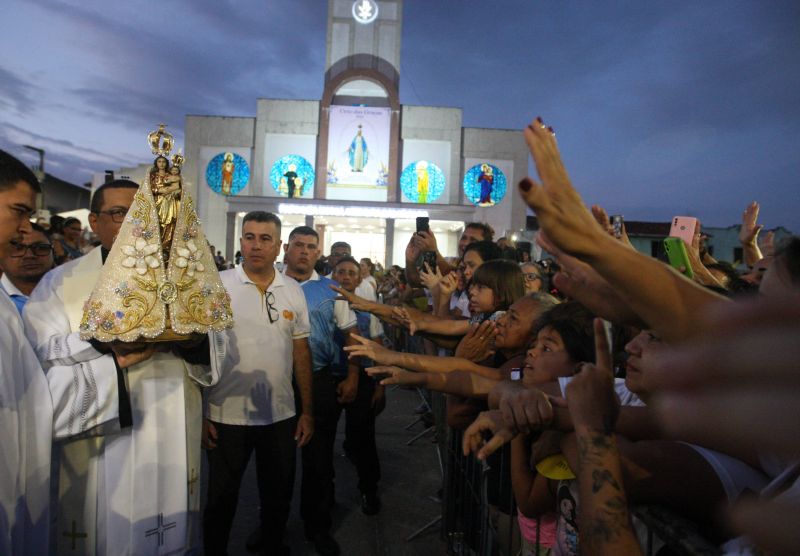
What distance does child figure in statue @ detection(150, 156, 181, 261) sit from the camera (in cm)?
230

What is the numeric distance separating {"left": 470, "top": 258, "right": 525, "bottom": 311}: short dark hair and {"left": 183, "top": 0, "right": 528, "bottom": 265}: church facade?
2225 cm

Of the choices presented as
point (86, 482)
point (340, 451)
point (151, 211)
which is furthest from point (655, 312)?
point (340, 451)

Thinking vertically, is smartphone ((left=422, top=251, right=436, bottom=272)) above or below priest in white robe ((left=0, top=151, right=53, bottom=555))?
above

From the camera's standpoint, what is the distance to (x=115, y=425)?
2.29m

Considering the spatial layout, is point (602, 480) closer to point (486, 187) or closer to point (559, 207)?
point (559, 207)

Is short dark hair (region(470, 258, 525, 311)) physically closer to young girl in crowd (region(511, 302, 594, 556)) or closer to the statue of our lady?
young girl in crowd (region(511, 302, 594, 556))

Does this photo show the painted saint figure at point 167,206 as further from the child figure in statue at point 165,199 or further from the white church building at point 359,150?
the white church building at point 359,150

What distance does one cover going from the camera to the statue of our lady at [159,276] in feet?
6.90

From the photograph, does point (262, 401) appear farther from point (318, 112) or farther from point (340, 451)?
point (318, 112)

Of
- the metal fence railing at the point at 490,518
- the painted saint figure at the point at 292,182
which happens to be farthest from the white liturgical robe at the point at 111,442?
the painted saint figure at the point at 292,182

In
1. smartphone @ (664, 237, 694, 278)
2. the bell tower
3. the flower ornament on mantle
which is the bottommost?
the flower ornament on mantle

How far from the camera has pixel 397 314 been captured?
3490 mm

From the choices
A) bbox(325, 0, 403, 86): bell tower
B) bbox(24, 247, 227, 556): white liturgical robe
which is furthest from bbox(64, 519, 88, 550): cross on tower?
bbox(325, 0, 403, 86): bell tower

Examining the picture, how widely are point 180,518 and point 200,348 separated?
0.88m
